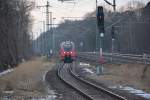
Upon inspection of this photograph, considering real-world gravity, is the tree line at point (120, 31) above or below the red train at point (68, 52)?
above

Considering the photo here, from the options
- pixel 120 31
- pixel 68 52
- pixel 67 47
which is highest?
pixel 120 31

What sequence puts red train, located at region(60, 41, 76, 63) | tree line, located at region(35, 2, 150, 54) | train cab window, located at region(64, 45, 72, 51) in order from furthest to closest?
tree line, located at region(35, 2, 150, 54), train cab window, located at region(64, 45, 72, 51), red train, located at region(60, 41, 76, 63)

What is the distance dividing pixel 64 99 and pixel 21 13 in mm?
57642

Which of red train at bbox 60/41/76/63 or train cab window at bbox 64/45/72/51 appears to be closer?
red train at bbox 60/41/76/63

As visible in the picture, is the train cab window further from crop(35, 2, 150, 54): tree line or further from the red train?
crop(35, 2, 150, 54): tree line

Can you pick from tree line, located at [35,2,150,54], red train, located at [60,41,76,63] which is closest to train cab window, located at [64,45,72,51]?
red train, located at [60,41,76,63]

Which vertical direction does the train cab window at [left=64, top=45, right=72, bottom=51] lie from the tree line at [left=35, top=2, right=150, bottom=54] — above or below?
below

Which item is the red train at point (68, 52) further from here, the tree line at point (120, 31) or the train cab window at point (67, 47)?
the tree line at point (120, 31)

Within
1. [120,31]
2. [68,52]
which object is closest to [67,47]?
[68,52]

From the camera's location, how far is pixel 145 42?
305ft

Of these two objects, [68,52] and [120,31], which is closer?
[68,52]

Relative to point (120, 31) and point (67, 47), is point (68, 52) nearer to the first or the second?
point (67, 47)

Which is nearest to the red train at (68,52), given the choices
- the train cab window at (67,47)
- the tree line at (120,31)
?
the train cab window at (67,47)

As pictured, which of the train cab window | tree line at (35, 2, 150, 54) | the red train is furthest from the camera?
tree line at (35, 2, 150, 54)
